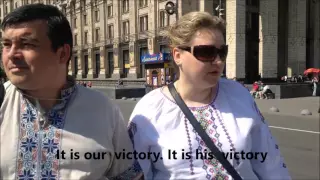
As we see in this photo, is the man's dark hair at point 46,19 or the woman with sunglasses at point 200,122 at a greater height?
the man's dark hair at point 46,19

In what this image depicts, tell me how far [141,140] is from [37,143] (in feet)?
2.25

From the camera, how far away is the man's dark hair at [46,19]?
1.75 m

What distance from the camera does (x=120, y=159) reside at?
6.64 feet

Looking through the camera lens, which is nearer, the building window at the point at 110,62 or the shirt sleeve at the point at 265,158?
the shirt sleeve at the point at 265,158

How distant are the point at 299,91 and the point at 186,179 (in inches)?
Answer: 1054

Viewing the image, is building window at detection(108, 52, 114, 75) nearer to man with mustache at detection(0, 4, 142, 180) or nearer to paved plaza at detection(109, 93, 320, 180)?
paved plaza at detection(109, 93, 320, 180)

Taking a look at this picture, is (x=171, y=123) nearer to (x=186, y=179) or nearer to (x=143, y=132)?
(x=143, y=132)

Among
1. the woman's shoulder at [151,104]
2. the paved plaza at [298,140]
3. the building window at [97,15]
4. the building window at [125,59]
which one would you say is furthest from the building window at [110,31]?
the woman's shoulder at [151,104]

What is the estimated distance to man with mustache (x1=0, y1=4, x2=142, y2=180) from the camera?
174 centimetres

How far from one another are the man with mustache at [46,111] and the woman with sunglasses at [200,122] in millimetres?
461

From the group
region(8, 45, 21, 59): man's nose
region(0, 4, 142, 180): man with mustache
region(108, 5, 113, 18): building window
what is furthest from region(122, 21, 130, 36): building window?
region(8, 45, 21, 59): man's nose

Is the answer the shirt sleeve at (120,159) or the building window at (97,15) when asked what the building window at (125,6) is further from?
the shirt sleeve at (120,159)

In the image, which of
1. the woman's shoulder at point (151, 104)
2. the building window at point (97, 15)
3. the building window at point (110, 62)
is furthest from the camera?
the building window at point (97, 15)

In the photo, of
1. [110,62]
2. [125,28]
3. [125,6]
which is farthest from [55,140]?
[110,62]
